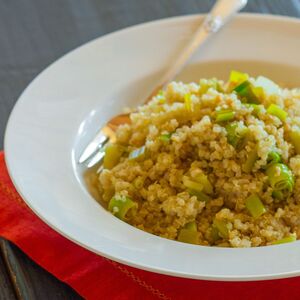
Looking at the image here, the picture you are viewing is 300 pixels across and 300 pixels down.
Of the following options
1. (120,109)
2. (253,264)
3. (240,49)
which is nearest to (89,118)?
(120,109)

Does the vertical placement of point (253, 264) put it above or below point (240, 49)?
above

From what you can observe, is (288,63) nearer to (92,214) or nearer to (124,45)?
(124,45)

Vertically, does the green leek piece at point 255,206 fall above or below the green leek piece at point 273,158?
below

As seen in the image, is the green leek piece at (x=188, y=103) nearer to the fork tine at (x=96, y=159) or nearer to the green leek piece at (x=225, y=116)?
the green leek piece at (x=225, y=116)

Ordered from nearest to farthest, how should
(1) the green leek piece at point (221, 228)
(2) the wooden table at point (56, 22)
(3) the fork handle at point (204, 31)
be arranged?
(1) the green leek piece at point (221, 228) < (3) the fork handle at point (204, 31) < (2) the wooden table at point (56, 22)

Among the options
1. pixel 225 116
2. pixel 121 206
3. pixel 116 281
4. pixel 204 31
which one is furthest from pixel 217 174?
pixel 204 31

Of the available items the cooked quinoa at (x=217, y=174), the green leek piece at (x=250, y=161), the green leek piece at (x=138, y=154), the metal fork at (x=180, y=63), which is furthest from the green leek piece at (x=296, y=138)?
the metal fork at (x=180, y=63)

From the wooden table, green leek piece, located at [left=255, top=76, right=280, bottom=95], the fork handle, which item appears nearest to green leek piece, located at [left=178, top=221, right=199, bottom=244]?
green leek piece, located at [left=255, top=76, right=280, bottom=95]
